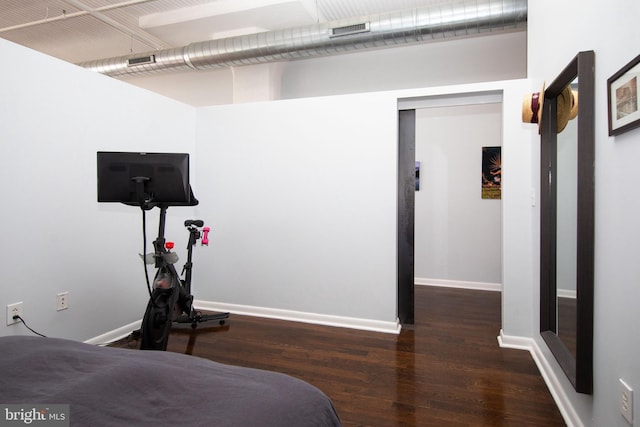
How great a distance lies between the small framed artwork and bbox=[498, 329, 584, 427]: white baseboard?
4.66 feet

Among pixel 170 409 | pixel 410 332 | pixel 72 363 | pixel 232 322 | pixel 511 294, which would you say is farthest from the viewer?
pixel 232 322

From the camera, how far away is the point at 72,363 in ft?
3.87

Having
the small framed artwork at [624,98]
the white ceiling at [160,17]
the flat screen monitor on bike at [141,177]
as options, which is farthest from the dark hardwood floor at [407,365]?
the white ceiling at [160,17]

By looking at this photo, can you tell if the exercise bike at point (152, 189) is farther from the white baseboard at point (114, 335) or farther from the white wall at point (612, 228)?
the white wall at point (612, 228)

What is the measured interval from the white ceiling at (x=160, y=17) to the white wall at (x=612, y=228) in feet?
8.35

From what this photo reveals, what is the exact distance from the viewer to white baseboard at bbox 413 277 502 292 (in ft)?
15.2

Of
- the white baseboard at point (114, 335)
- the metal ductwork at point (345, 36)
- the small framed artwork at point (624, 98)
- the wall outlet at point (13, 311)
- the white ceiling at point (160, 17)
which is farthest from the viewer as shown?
the white ceiling at point (160, 17)

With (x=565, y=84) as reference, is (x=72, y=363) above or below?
below

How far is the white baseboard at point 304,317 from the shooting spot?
3.22 meters

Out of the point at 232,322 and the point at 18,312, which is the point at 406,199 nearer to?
the point at 232,322

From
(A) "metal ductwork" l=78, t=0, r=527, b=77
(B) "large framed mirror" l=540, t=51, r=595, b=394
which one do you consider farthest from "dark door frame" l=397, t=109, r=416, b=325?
(B) "large framed mirror" l=540, t=51, r=595, b=394

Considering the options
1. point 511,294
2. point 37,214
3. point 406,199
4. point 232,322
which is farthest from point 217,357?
point 511,294

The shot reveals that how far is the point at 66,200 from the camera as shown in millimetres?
2576

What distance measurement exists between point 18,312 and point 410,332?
294 centimetres
